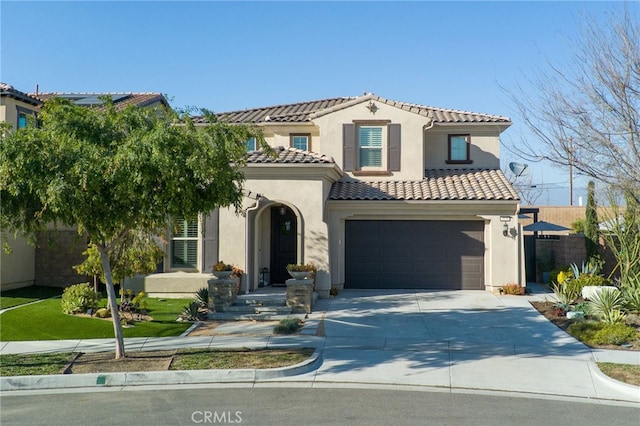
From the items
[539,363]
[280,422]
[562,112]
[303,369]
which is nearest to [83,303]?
[303,369]

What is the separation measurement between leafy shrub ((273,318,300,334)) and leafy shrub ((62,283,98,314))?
16.5 feet

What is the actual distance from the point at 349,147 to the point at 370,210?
2.41m

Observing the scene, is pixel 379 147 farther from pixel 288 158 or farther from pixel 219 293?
pixel 219 293

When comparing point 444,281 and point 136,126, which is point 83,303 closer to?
point 136,126

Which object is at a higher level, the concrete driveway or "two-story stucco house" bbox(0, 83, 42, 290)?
"two-story stucco house" bbox(0, 83, 42, 290)

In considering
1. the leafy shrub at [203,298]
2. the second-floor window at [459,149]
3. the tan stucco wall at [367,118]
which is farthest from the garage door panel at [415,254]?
the leafy shrub at [203,298]

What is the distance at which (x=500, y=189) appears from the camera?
1923 cm

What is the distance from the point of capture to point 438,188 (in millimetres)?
19578

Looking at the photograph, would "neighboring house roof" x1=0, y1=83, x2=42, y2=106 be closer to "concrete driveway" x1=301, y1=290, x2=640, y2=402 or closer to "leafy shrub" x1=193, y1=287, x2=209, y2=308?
"leafy shrub" x1=193, y1=287, x2=209, y2=308

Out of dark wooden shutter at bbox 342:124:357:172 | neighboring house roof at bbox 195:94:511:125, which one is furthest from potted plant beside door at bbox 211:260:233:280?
dark wooden shutter at bbox 342:124:357:172

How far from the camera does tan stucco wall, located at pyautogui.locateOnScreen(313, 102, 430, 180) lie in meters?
20.1

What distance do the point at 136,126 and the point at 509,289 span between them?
12.7 metres

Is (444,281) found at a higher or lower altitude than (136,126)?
lower

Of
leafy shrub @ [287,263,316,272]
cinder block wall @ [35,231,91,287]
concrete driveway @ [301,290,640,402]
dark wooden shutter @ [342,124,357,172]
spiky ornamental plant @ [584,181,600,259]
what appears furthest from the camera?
spiky ornamental plant @ [584,181,600,259]
